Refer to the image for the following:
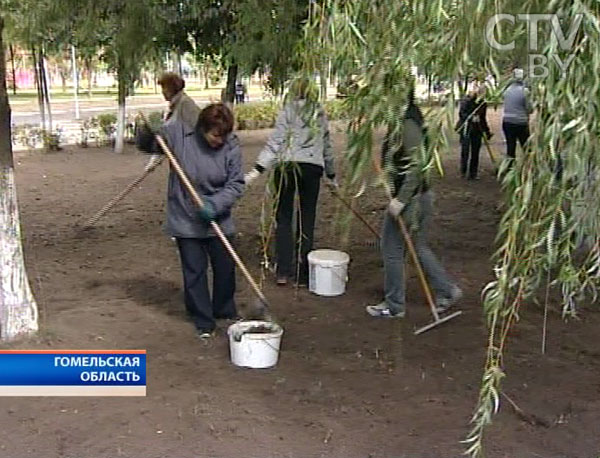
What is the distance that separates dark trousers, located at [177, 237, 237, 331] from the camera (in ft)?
15.5

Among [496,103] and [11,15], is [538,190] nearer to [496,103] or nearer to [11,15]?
[496,103]

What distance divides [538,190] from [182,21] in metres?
4.56

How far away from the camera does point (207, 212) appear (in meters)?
4.52

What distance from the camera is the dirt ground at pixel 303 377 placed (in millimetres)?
3482

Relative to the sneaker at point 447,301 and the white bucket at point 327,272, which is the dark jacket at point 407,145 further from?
the white bucket at point 327,272

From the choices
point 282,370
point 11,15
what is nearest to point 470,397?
point 282,370

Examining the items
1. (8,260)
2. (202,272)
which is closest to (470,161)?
(202,272)

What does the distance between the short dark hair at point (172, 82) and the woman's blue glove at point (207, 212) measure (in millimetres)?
1619

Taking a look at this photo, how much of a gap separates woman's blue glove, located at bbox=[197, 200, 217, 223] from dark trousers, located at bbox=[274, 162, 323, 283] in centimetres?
80

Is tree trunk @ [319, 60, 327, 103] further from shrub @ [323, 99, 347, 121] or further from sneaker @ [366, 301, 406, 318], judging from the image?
sneaker @ [366, 301, 406, 318]

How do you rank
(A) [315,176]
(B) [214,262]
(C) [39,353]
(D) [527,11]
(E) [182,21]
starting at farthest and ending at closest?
1. (E) [182,21]
2. (A) [315,176]
3. (B) [214,262]
4. (C) [39,353]
5. (D) [527,11]

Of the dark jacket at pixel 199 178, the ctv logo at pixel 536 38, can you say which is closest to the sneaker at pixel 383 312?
the dark jacket at pixel 199 178

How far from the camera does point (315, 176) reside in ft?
18.0

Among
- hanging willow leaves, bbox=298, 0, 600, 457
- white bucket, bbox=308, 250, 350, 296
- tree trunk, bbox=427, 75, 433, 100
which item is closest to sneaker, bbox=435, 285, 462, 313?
white bucket, bbox=308, 250, 350, 296
